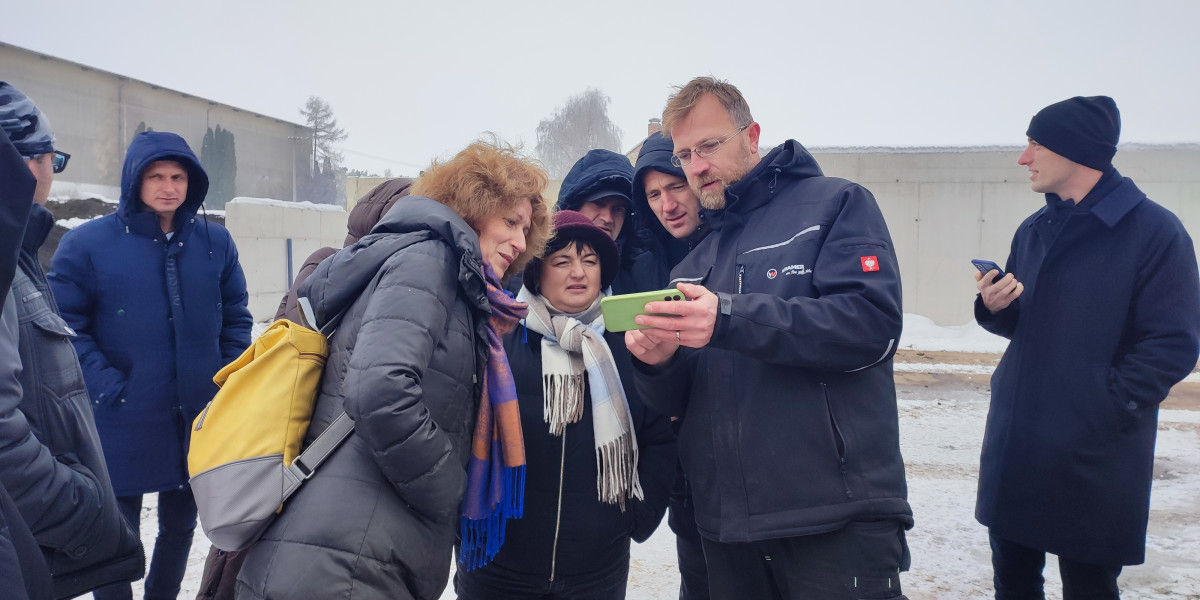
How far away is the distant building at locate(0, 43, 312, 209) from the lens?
30.0 m

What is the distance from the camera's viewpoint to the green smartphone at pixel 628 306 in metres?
1.86

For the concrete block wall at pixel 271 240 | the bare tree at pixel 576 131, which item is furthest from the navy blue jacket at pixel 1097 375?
the bare tree at pixel 576 131

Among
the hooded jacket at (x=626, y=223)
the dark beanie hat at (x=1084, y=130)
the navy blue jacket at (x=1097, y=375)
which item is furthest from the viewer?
the hooded jacket at (x=626, y=223)

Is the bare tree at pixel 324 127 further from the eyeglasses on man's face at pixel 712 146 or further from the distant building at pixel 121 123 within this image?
the eyeglasses on man's face at pixel 712 146

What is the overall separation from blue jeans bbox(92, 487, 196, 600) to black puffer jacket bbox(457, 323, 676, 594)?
1.46m

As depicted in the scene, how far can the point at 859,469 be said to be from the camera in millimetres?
1898

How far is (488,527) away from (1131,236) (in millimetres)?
2455

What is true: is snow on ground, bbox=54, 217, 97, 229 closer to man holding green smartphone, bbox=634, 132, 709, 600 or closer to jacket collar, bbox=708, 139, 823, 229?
man holding green smartphone, bbox=634, 132, 709, 600

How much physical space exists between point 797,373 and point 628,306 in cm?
51

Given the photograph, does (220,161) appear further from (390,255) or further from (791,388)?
(791,388)

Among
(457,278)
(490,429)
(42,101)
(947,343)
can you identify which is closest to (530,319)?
(490,429)

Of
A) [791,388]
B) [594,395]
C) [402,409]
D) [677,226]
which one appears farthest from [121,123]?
[791,388]

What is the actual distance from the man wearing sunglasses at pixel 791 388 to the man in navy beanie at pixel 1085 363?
0.95 metres

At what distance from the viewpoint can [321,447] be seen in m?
1.79
